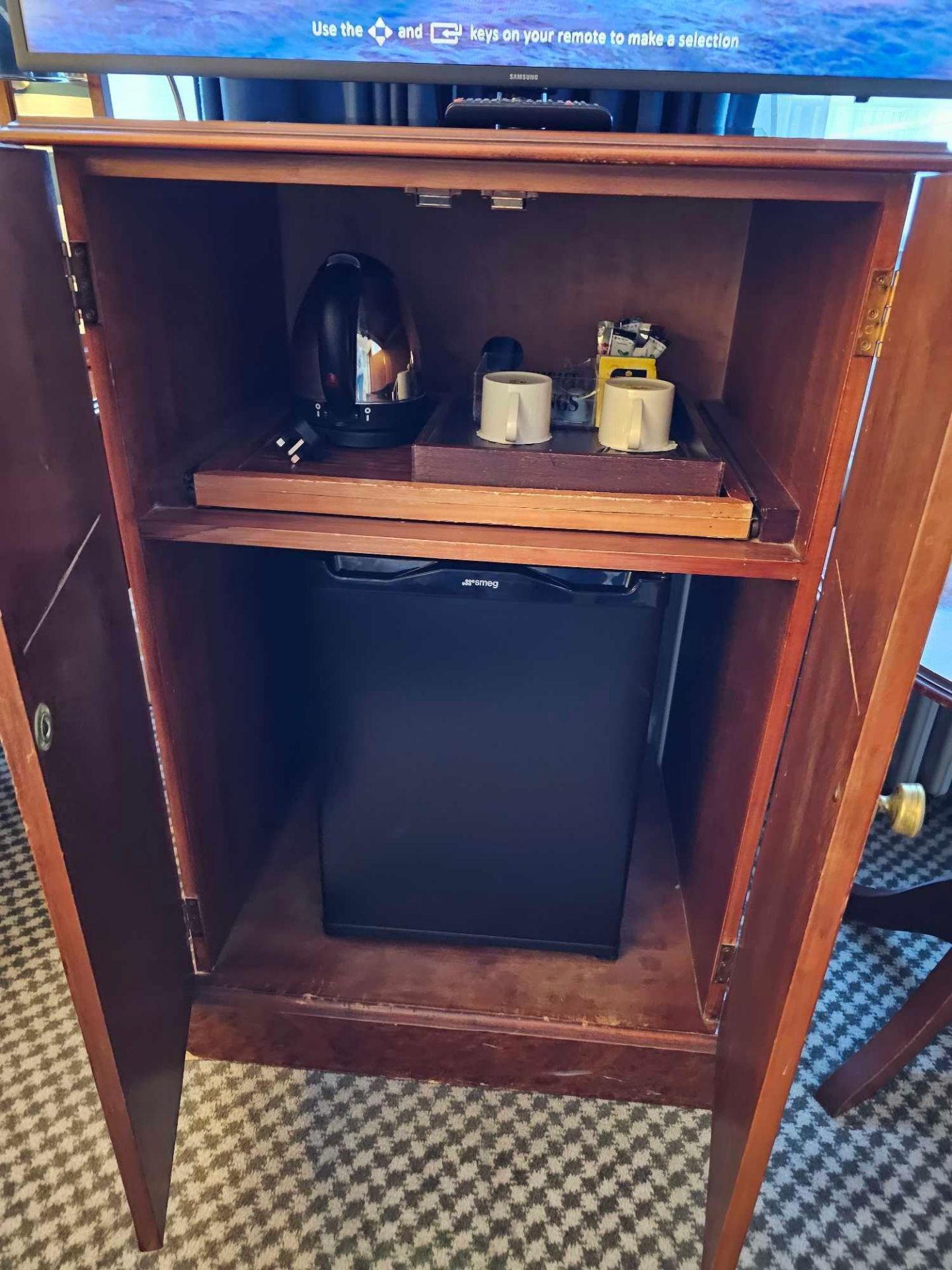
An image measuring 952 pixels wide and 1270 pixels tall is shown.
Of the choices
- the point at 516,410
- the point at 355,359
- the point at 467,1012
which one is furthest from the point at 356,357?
the point at 467,1012

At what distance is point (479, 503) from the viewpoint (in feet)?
2.71

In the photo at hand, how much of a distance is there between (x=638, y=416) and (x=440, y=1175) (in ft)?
2.79

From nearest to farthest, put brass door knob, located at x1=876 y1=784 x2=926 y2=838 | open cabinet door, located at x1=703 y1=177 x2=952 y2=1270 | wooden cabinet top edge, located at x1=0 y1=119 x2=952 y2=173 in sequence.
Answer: open cabinet door, located at x1=703 y1=177 x2=952 y2=1270 < wooden cabinet top edge, located at x1=0 y1=119 x2=952 y2=173 < brass door knob, located at x1=876 y1=784 x2=926 y2=838

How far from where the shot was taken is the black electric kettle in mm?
913

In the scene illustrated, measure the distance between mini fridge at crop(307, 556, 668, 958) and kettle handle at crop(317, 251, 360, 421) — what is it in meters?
0.18

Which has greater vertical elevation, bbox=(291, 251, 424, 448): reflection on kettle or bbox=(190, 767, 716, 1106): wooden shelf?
bbox=(291, 251, 424, 448): reflection on kettle

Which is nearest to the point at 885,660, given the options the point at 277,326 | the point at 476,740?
the point at 476,740

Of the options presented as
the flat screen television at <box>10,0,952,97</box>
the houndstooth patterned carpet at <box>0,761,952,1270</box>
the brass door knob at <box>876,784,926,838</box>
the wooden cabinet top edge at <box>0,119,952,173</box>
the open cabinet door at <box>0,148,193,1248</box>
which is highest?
the flat screen television at <box>10,0,952,97</box>

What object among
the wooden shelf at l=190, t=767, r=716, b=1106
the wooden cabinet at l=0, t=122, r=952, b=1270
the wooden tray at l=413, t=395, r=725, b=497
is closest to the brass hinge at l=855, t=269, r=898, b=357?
the wooden cabinet at l=0, t=122, r=952, b=1270

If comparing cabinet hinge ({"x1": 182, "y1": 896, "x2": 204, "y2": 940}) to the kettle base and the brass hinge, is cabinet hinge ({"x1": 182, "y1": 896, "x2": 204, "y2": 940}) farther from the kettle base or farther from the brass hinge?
the brass hinge

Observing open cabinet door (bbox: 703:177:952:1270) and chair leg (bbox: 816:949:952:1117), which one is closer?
open cabinet door (bbox: 703:177:952:1270)

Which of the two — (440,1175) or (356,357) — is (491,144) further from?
(440,1175)

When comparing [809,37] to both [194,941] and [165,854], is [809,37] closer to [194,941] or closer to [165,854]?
[165,854]

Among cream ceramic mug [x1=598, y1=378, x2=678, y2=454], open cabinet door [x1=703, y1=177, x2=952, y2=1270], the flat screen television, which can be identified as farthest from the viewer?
cream ceramic mug [x1=598, y1=378, x2=678, y2=454]
